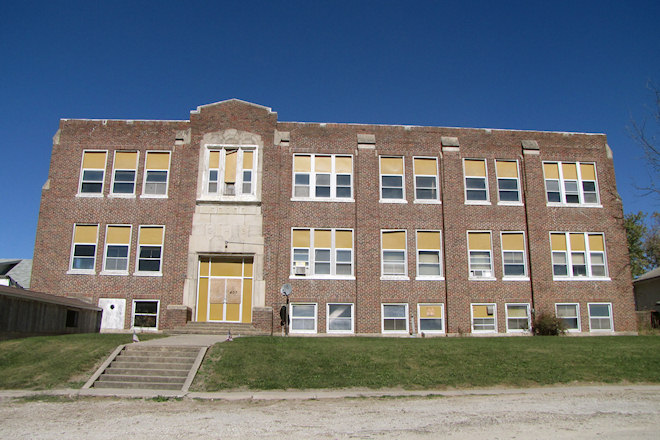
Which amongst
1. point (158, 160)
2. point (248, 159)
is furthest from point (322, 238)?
point (158, 160)

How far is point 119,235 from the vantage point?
24.4 m

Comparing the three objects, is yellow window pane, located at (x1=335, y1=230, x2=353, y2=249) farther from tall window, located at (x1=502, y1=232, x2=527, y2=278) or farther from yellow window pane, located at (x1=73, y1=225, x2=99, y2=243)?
yellow window pane, located at (x1=73, y1=225, x2=99, y2=243)

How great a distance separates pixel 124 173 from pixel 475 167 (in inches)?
649

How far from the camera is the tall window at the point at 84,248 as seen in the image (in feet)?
79.4

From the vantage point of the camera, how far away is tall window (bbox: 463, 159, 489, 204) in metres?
25.6

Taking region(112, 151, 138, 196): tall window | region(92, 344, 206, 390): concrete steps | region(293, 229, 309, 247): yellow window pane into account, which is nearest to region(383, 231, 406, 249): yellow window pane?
region(293, 229, 309, 247): yellow window pane

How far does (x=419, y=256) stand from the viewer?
2480 cm

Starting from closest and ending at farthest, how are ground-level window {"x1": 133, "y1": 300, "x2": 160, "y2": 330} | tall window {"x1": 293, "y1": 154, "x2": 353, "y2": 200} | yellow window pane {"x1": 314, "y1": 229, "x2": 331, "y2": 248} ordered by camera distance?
1. ground-level window {"x1": 133, "y1": 300, "x2": 160, "y2": 330}
2. yellow window pane {"x1": 314, "y1": 229, "x2": 331, "y2": 248}
3. tall window {"x1": 293, "y1": 154, "x2": 353, "y2": 200}

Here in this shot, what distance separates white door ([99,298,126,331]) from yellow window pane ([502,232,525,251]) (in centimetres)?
1746

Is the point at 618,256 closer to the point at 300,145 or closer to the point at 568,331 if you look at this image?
the point at 568,331

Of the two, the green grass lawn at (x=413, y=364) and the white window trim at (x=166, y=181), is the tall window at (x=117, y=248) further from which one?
the green grass lawn at (x=413, y=364)

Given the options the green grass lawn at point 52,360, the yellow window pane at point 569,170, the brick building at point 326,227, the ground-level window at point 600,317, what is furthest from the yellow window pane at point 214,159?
the ground-level window at point 600,317

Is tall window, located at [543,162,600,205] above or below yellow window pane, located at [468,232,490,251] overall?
above

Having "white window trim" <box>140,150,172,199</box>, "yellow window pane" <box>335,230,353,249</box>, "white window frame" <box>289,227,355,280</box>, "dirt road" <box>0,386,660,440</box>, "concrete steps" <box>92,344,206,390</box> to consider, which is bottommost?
"dirt road" <box>0,386,660,440</box>
